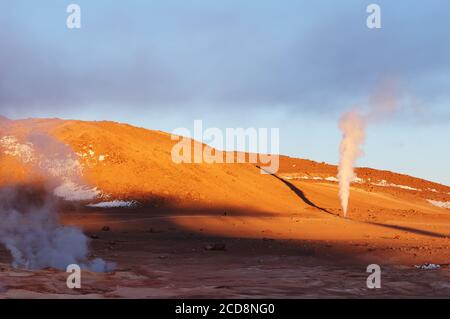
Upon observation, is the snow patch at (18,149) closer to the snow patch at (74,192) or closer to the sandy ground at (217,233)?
the sandy ground at (217,233)

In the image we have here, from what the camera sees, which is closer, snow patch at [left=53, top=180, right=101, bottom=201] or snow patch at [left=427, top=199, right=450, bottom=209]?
snow patch at [left=53, top=180, right=101, bottom=201]

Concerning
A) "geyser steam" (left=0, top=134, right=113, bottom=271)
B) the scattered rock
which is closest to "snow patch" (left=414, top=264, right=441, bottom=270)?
→ the scattered rock

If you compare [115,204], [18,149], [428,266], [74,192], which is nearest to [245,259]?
[428,266]

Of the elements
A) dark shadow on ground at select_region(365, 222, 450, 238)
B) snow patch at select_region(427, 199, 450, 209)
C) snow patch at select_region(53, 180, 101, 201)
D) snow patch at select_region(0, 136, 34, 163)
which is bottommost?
dark shadow on ground at select_region(365, 222, 450, 238)

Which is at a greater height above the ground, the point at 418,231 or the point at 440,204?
the point at 440,204

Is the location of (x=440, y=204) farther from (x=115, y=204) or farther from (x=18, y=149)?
(x=18, y=149)

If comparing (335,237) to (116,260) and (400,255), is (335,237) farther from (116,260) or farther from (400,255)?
(116,260)

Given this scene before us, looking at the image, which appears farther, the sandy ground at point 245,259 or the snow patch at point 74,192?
the snow patch at point 74,192

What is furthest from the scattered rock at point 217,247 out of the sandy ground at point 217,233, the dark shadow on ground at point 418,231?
the dark shadow on ground at point 418,231

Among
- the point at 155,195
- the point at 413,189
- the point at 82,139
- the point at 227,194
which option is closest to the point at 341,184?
the point at 227,194

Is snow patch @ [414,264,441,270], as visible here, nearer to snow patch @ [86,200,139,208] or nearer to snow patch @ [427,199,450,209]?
snow patch @ [86,200,139,208]

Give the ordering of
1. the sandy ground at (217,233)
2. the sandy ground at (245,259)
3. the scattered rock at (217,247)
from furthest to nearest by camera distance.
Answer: the scattered rock at (217,247) → the sandy ground at (217,233) → the sandy ground at (245,259)

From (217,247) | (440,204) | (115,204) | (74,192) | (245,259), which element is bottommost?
(245,259)

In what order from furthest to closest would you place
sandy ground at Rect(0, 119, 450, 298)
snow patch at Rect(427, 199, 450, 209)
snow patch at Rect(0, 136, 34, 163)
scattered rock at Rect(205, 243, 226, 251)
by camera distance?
snow patch at Rect(427, 199, 450, 209) < snow patch at Rect(0, 136, 34, 163) < scattered rock at Rect(205, 243, 226, 251) < sandy ground at Rect(0, 119, 450, 298)
